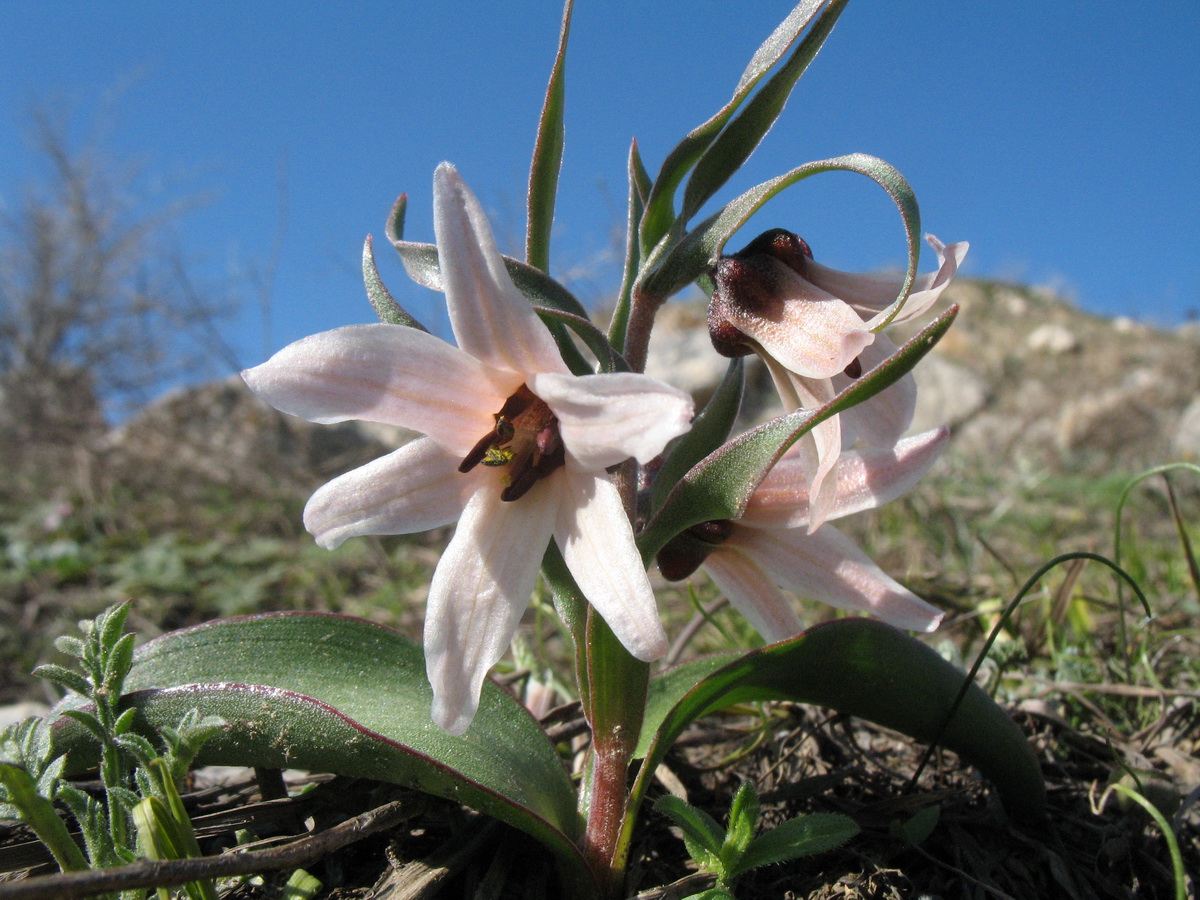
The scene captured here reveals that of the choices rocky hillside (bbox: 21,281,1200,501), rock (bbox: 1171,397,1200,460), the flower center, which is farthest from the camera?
rock (bbox: 1171,397,1200,460)

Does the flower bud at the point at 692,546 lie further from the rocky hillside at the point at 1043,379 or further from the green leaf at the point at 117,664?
the rocky hillside at the point at 1043,379

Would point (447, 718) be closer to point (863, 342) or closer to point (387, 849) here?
point (387, 849)

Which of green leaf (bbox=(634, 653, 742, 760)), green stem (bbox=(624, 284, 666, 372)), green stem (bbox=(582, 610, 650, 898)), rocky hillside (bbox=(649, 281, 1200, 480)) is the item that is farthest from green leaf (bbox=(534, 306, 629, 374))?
rocky hillside (bbox=(649, 281, 1200, 480))

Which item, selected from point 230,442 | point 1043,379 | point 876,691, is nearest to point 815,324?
point 876,691

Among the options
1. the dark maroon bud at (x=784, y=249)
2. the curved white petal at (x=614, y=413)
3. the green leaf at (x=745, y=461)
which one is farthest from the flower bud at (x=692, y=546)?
the dark maroon bud at (x=784, y=249)

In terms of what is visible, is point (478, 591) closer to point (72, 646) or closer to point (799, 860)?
point (72, 646)

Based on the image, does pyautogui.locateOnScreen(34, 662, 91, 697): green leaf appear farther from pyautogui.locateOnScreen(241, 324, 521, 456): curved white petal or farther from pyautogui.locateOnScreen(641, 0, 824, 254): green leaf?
pyautogui.locateOnScreen(641, 0, 824, 254): green leaf

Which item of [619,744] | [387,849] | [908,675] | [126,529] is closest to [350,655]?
[387,849]
